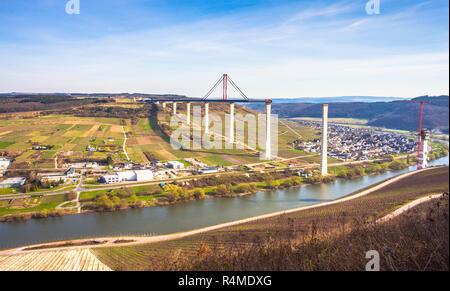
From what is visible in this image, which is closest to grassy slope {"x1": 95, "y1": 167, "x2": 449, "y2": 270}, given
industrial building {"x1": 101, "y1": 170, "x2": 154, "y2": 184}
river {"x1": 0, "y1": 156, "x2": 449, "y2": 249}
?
river {"x1": 0, "y1": 156, "x2": 449, "y2": 249}

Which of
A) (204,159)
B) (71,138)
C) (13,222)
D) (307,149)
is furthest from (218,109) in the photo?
(13,222)

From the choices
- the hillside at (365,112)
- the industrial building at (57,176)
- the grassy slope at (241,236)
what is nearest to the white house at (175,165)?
the industrial building at (57,176)

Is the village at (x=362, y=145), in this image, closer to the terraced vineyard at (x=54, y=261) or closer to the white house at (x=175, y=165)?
the white house at (x=175, y=165)

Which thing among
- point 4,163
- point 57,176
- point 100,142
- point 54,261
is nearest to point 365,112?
point 100,142

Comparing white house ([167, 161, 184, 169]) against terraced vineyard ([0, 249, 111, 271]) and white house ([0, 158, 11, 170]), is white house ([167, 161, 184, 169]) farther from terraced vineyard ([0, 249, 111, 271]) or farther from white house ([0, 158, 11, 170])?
terraced vineyard ([0, 249, 111, 271])

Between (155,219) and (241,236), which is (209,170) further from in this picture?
(241,236)
